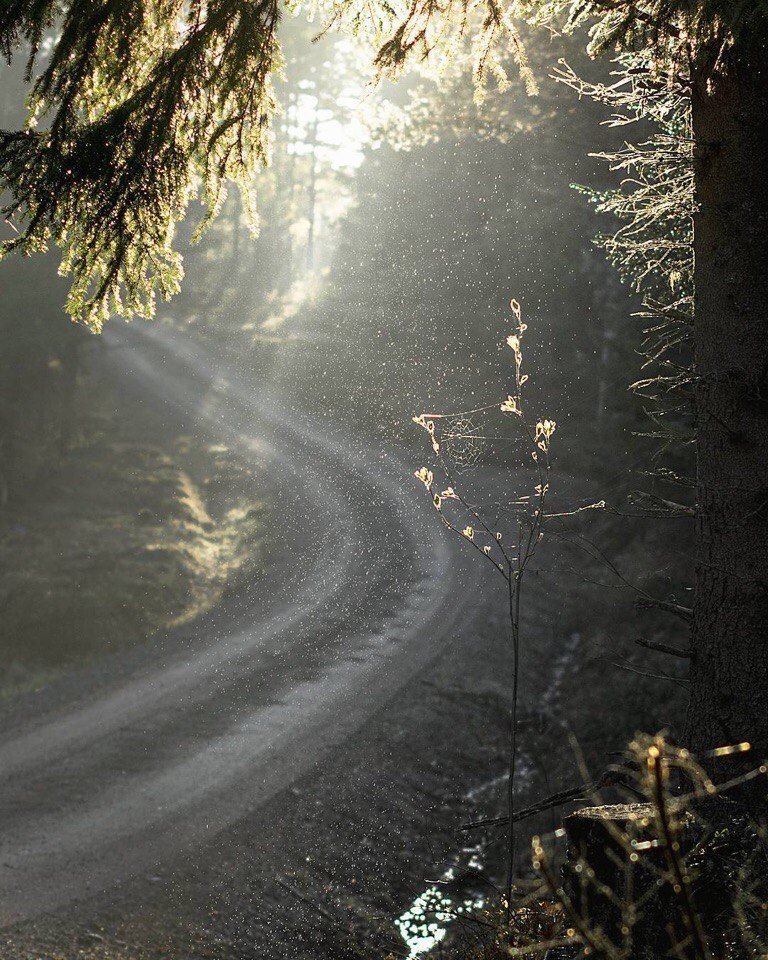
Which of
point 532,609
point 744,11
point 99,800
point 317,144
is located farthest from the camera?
point 317,144

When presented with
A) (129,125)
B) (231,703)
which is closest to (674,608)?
(129,125)

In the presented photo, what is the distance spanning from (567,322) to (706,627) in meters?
20.2

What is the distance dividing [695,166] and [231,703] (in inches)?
388

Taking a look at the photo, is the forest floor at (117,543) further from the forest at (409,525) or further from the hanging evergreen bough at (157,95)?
the hanging evergreen bough at (157,95)

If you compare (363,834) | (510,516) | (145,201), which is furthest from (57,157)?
(510,516)

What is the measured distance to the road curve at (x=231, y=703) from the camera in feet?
27.3

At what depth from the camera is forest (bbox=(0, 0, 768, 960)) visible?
423 cm

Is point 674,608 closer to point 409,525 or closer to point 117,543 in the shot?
point 117,543

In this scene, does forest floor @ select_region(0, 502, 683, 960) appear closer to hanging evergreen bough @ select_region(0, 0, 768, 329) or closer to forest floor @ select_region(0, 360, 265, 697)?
hanging evergreen bough @ select_region(0, 0, 768, 329)

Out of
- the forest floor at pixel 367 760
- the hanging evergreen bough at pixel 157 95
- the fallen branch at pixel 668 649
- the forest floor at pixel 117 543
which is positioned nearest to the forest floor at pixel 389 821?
the forest floor at pixel 367 760

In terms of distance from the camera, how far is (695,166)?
14.7 feet

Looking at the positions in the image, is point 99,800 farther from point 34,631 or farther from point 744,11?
point 744,11

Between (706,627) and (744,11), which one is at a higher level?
(744,11)

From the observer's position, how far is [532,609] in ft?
47.7
